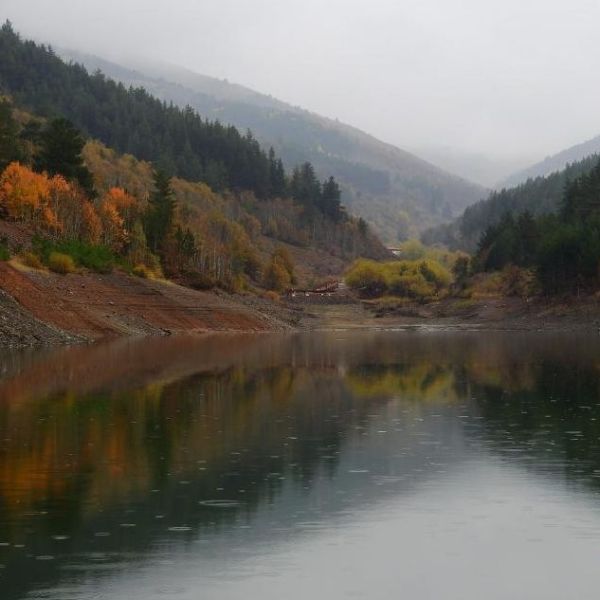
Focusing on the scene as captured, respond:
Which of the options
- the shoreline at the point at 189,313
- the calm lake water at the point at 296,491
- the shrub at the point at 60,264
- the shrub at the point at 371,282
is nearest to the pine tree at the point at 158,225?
the shoreline at the point at 189,313

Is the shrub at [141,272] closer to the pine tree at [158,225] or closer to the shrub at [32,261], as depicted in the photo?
the pine tree at [158,225]

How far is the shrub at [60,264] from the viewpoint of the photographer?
99.8 meters

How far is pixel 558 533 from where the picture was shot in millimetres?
17984

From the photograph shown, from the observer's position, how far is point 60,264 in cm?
10019

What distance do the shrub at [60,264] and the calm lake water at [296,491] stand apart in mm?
55737

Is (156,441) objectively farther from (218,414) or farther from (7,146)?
(7,146)

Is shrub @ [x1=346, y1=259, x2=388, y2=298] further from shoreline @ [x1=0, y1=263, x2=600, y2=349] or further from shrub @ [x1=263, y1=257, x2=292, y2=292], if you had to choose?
shoreline @ [x1=0, y1=263, x2=600, y2=349]

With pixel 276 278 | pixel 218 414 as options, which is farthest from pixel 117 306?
pixel 276 278

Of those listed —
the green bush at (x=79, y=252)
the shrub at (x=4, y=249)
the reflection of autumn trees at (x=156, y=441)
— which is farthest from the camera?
the green bush at (x=79, y=252)

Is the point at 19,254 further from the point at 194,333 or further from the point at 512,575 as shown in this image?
the point at 512,575

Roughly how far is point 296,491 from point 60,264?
82.3m

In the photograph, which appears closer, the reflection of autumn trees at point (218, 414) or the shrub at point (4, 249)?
the reflection of autumn trees at point (218, 414)

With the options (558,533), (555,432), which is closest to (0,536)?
(558,533)

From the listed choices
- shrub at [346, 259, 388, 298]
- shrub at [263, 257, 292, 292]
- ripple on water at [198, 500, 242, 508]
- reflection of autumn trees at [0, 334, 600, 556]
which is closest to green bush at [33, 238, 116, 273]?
reflection of autumn trees at [0, 334, 600, 556]
